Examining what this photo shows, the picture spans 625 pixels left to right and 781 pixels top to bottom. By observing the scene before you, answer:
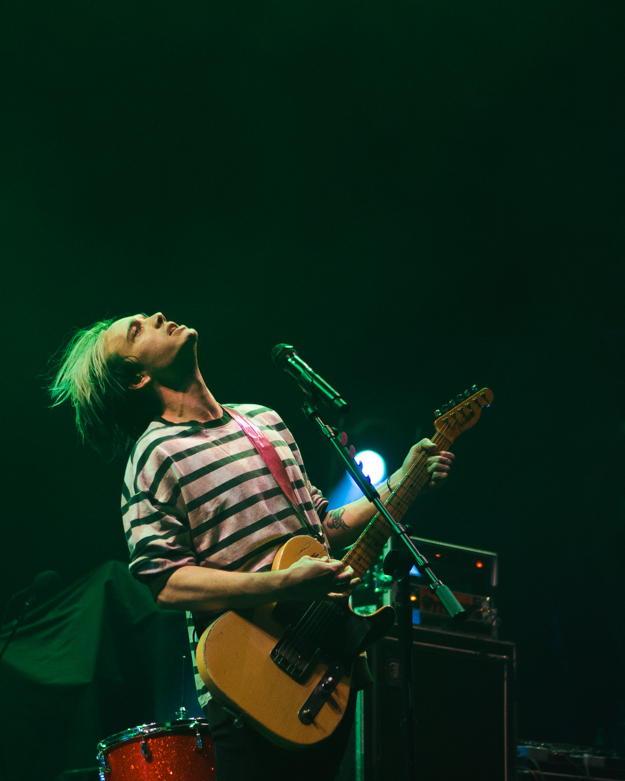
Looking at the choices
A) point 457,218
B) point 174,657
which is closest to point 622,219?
point 457,218

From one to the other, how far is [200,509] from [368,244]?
13.5 feet

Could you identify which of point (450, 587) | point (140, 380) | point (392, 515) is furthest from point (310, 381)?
point (450, 587)

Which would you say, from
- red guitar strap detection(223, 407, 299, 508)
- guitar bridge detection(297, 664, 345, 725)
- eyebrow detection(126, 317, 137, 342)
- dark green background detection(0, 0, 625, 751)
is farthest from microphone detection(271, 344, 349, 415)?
dark green background detection(0, 0, 625, 751)

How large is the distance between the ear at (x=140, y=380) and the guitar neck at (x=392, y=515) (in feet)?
3.45

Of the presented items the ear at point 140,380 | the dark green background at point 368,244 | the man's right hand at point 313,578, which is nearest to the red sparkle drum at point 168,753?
the man's right hand at point 313,578

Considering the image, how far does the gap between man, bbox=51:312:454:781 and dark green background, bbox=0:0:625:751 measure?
8.16 feet

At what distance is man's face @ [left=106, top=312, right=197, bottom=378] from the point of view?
2561 mm

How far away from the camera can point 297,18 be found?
14.2 feet

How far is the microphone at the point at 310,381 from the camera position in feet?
7.13

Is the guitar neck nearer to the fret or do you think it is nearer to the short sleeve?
the fret

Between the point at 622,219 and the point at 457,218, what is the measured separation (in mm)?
1399

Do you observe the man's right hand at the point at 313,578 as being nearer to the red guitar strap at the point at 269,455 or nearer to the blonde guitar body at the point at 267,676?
the blonde guitar body at the point at 267,676

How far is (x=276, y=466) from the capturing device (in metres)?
2.30

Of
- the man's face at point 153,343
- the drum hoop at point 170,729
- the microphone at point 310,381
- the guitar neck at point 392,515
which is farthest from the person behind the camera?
the drum hoop at point 170,729
